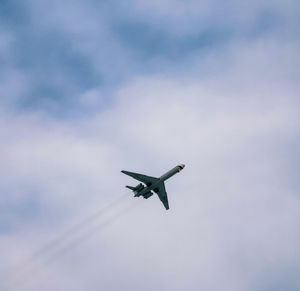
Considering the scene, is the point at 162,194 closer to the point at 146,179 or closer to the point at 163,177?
the point at 163,177

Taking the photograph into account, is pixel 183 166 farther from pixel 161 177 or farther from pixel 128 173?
pixel 128 173

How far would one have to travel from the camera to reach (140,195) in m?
188

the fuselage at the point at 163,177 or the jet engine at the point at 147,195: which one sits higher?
the fuselage at the point at 163,177

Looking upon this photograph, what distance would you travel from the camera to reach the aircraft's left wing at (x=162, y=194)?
192 metres

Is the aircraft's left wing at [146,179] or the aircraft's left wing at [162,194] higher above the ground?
the aircraft's left wing at [146,179]

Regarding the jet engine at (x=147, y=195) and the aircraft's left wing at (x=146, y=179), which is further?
the jet engine at (x=147, y=195)

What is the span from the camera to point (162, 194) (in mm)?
195125

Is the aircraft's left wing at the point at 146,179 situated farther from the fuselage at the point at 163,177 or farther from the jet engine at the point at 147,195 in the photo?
the jet engine at the point at 147,195

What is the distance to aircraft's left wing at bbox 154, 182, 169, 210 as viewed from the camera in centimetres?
19225

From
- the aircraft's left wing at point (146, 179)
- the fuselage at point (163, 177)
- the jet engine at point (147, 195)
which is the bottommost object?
the jet engine at point (147, 195)

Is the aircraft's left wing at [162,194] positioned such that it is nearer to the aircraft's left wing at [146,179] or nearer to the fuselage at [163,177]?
the fuselage at [163,177]

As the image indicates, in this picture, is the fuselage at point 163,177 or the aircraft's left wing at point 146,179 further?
the aircraft's left wing at point 146,179

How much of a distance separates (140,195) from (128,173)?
962cm

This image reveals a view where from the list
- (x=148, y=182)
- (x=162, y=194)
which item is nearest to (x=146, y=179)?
(x=148, y=182)
